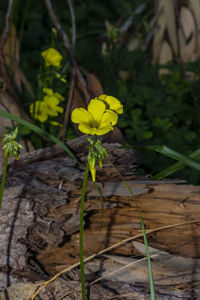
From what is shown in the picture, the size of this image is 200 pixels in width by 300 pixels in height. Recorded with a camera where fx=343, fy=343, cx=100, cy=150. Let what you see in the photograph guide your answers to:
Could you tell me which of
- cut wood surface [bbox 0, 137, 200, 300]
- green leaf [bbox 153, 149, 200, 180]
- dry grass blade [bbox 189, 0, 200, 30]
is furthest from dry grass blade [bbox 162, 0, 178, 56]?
cut wood surface [bbox 0, 137, 200, 300]

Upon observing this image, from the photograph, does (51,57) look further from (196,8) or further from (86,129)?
(196,8)

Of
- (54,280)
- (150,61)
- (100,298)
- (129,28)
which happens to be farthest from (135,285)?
(129,28)

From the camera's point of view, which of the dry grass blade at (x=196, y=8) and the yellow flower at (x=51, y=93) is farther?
the dry grass blade at (x=196, y=8)

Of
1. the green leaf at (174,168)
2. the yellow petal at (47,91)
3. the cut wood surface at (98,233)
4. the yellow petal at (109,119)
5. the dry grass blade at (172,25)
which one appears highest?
the dry grass blade at (172,25)

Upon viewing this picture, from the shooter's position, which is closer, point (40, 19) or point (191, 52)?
point (191, 52)

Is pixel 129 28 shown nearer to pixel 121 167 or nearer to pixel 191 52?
pixel 191 52

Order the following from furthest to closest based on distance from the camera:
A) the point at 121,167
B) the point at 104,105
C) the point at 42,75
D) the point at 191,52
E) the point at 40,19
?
the point at 40,19 → the point at 191,52 → the point at 42,75 → the point at 121,167 → the point at 104,105

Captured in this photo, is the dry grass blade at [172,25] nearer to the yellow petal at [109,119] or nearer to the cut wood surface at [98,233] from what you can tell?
the cut wood surface at [98,233]

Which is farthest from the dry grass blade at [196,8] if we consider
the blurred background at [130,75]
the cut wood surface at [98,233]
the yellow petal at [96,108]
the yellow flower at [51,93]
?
the yellow petal at [96,108]
